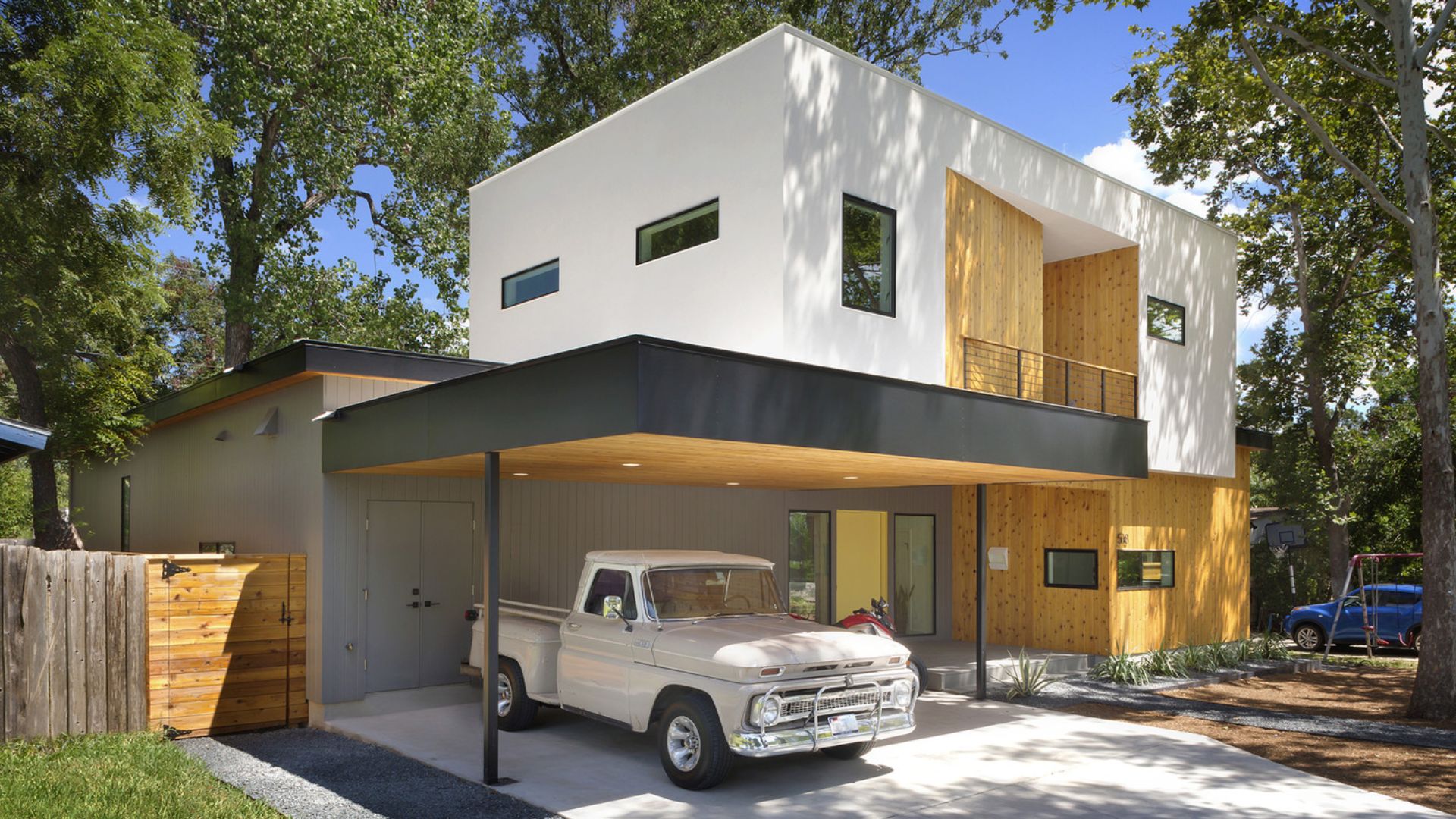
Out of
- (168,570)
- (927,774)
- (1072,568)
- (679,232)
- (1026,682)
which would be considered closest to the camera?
(927,774)

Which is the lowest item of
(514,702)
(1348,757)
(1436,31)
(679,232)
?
(1348,757)

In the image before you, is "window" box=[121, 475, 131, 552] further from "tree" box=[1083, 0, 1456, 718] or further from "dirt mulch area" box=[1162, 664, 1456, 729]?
"tree" box=[1083, 0, 1456, 718]

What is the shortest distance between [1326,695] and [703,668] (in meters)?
10.8

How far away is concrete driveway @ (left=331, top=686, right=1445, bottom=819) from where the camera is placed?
A: 7465 mm

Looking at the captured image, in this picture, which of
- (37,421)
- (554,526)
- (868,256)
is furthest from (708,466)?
(37,421)

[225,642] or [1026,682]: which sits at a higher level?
[225,642]

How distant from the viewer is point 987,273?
492 inches

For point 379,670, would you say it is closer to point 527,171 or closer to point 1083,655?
point 527,171

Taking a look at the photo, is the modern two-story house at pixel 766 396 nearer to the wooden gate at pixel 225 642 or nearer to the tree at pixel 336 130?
the wooden gate at pixel 225 642

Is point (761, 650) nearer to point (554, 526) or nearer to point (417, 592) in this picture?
point (417, 592)

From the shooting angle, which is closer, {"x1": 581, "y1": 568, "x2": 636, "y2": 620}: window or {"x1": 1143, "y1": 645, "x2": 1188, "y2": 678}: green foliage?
{"x1": 581, "y1": 568, "x2": 636, "y2": 620}: window

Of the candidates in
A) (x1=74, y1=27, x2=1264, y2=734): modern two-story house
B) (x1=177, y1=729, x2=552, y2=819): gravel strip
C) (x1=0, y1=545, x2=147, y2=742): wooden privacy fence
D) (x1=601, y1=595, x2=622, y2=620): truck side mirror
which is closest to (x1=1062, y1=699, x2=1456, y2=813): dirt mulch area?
(x1=74, y1=27, x2=1264, y2=734): modern two-story house

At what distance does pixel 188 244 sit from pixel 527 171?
47.0 feet

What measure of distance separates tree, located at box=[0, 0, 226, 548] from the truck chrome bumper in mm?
12324
